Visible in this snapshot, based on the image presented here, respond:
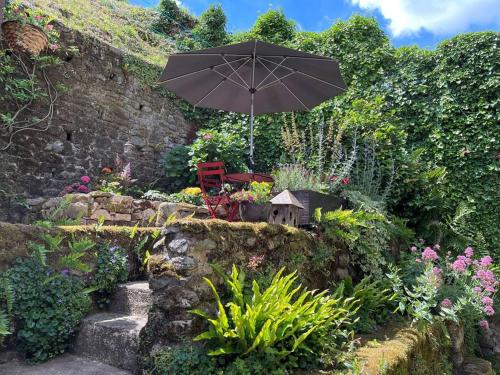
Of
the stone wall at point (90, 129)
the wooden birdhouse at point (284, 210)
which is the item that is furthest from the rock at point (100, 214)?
the wooden birdhouse at point (284, 210)

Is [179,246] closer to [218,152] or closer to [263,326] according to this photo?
[263,326]

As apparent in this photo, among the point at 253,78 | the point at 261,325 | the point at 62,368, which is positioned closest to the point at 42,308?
the point at 62,368

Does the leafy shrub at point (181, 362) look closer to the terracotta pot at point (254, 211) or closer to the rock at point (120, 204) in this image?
the terracotta pot at point (254, 211)

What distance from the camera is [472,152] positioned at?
6598 mm

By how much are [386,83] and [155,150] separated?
14.6 ft

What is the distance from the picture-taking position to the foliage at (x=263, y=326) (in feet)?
8.66

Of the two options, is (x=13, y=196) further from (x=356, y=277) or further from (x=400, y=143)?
(x=400, y=143)

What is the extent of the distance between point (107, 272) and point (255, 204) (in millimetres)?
1571

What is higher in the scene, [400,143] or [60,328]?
[400,143]

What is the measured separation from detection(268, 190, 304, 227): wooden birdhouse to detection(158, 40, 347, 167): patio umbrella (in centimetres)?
108

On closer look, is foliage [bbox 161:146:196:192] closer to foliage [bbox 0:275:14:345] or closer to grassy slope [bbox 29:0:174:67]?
grassy slope [bbox 29:0:174:67]

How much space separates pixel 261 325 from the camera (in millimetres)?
2744

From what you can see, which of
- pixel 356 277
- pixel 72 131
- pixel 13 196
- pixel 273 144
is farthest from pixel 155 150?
pixel 356 277

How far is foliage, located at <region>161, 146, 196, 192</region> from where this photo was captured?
23.2ft
